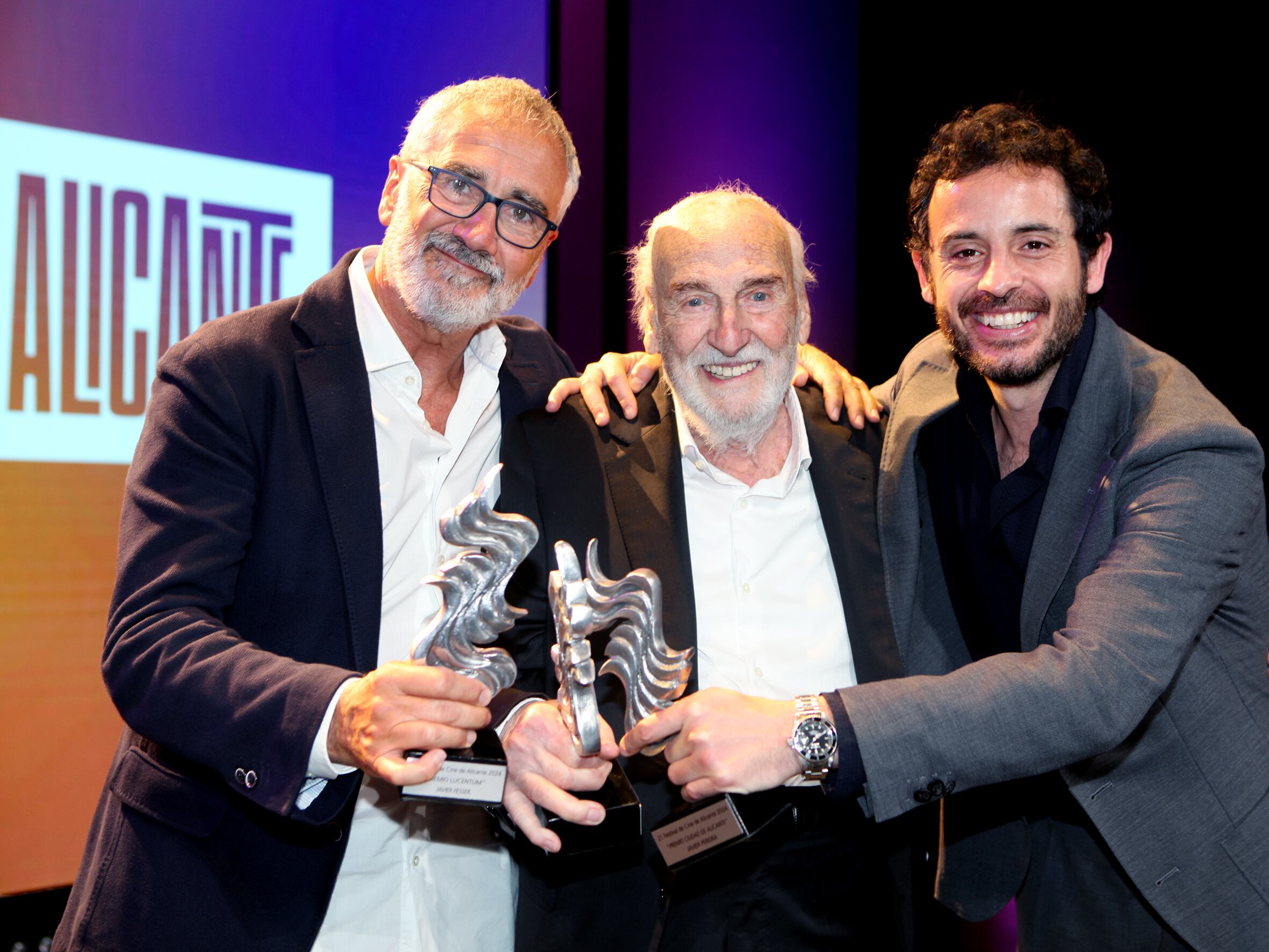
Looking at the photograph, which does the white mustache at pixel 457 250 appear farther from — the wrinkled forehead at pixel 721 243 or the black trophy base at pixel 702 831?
the black trophy base at pixel 702 831

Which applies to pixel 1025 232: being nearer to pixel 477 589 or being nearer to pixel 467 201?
pixel 467 201

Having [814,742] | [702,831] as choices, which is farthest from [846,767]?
[702,831]

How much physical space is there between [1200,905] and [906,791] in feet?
2.55

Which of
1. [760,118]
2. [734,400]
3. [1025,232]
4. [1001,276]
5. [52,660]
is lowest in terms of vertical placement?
[52,660]

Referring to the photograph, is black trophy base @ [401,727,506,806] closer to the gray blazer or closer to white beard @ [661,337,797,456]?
the gray blazer

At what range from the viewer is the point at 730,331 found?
2.22m

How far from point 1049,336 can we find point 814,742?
3.62 feet

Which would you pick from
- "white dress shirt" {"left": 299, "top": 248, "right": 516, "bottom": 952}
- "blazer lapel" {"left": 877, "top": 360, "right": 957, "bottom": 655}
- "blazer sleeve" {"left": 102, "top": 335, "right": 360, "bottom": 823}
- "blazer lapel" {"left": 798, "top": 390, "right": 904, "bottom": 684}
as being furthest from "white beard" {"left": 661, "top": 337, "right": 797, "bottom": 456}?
"blazer sleeve" {"left": 102, "top": 335, "right": 360, "bottom": 823}

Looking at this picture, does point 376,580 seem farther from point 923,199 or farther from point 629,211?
point 629,211

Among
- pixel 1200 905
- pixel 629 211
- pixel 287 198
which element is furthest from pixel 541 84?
pixel 1200 905

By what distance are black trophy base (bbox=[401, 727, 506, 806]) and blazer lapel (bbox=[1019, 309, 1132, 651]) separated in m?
1.11

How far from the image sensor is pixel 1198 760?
1.90 metres

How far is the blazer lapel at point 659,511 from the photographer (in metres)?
1.97

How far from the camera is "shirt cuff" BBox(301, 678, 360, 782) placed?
1480 mm
